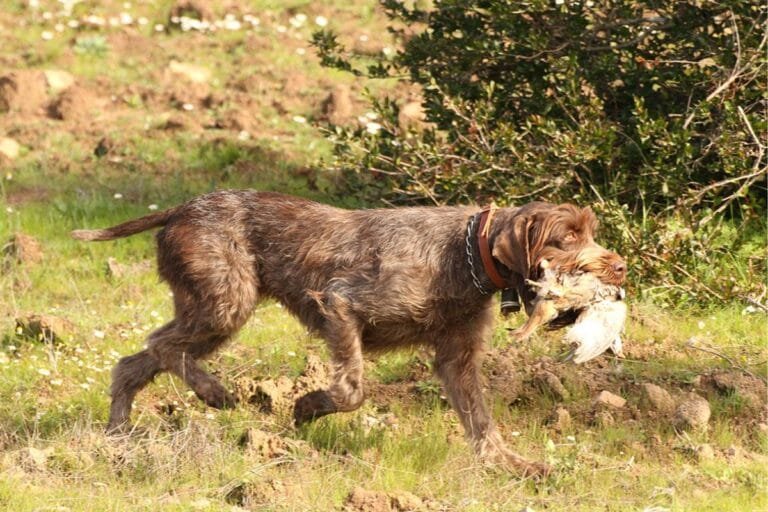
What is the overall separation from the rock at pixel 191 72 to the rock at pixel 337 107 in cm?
174

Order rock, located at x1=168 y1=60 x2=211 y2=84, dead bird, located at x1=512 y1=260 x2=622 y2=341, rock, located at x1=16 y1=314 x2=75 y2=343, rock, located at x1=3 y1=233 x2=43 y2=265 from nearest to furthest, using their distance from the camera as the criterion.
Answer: dead bird, located at x1=512 y1=260 x2=622 y2=341
rock, located at x1=16 y1=314 x2=75 y2=343
rock, located at x1=3 y1=233 x2=43 y2=265
rock, located at x1=168 y1=60 x2=211 y2=84

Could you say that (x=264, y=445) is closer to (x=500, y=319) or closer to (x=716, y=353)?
(x=500, y=319)

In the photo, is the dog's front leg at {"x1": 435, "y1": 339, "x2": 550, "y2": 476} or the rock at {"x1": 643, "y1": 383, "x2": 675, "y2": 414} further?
the rock at {"x1": 643, "y1": 383, "x2": 675, "y2": 414}

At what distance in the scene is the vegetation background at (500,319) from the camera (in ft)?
21.9

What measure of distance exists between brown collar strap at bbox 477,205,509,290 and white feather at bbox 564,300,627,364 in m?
0.53

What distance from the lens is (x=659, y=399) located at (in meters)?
7.76

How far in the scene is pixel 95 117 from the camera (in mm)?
13359

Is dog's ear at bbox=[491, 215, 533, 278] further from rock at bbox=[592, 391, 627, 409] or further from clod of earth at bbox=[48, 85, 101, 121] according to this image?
clod of earth at bbox=[48, 85, 101, 121]

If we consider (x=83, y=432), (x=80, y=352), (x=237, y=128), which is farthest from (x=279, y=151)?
(x=83, y=432)

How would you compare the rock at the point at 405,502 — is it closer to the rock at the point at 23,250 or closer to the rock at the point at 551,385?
the rock at the point at 551,385

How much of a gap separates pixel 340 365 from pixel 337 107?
630 cm

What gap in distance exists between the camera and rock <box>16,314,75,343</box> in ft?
28.6

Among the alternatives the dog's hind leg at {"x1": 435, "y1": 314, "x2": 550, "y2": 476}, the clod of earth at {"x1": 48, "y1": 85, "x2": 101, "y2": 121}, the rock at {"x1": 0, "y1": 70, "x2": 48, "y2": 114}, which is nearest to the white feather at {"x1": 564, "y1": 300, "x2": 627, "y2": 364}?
the dog's hind leg at {"x1": 435, "y1": 314, "x2": 550, "y2": 476}

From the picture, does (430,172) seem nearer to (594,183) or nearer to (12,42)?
(594,183)
